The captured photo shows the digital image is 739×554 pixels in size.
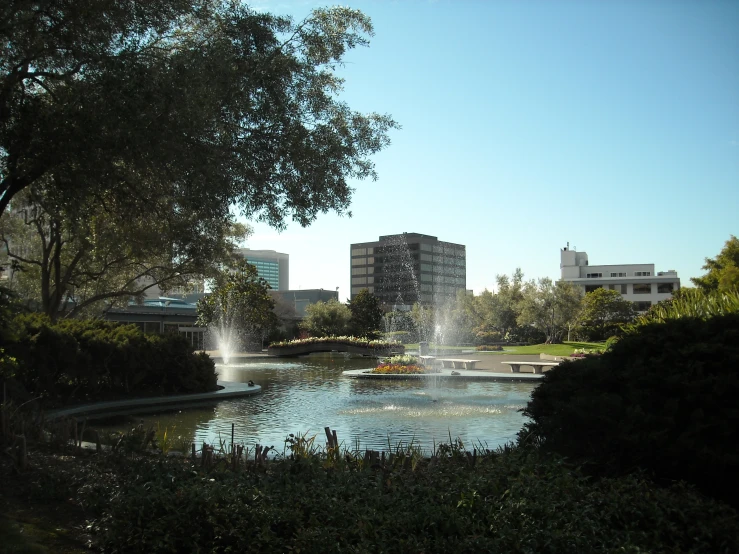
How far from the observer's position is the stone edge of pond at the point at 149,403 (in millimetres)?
13906

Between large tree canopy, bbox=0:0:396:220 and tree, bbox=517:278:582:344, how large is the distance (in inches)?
2194

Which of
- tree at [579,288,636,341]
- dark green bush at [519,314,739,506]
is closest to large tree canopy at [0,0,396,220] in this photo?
dark green bush at [519,314,739,506]

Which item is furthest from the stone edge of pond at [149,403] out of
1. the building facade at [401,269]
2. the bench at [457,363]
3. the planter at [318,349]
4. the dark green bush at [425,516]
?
the building facade at [401,269]

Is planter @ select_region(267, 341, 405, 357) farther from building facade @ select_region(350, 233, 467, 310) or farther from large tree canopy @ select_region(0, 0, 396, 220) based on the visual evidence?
building facade @ select_region(350, 233, 467, 310)

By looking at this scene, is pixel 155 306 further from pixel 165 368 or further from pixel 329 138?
pixel 329 138

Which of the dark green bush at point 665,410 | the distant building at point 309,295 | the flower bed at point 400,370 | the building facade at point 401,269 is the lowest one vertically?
the flower bed at point 400,370

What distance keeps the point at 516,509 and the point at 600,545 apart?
598mm

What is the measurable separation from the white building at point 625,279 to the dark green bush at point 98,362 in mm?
79025

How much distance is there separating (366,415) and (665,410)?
9255mm

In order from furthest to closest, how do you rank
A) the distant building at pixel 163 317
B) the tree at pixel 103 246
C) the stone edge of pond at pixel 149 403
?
the distant building at pixel 163 317
the stone edge of pond at pixel 149 403
the tree at pixel 103 246

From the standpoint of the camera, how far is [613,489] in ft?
15.9

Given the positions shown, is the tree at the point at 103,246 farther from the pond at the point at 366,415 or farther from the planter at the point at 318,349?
the planter at the point at 318,349

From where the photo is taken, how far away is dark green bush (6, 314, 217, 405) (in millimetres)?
13672

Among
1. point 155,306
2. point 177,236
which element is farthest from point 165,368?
point 155,306
